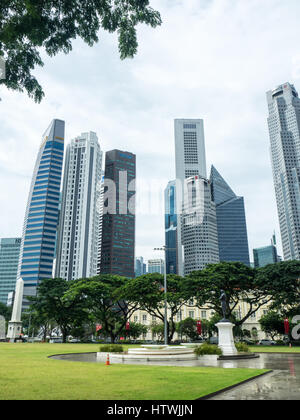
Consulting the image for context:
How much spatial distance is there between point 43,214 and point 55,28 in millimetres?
177024

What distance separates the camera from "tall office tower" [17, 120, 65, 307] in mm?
170125

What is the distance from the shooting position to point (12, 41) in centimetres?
938

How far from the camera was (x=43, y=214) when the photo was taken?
584 feet

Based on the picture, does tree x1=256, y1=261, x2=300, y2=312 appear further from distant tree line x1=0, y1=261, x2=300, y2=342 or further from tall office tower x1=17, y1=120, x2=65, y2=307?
tall office tower x1=17, y1=120, x2=65, y2=307

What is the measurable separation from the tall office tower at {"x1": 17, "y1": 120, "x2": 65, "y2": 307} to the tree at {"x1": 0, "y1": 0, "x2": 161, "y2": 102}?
166 metres

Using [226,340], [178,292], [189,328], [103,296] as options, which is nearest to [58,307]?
[103,296]

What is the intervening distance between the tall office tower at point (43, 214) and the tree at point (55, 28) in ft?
545

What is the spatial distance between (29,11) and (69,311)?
58237 mm

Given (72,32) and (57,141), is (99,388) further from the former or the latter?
(57,141)

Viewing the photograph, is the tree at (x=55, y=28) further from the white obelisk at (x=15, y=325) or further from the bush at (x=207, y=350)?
the white obelisk at (x=15, y=325)

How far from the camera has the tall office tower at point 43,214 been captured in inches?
6698

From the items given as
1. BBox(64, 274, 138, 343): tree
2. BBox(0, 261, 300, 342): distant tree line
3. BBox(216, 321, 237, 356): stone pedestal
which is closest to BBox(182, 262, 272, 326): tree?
BBox(0, 261, 300, 342): distant tree line

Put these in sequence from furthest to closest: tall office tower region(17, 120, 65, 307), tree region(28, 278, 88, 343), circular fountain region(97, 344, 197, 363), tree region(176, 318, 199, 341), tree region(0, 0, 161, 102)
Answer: tall office tower region(17, 120, 65, 307) → tree region(176, 318, 199, 341) → tree region(28, 278, 88, 343) → circular fountain region(97, 344, 197, 363) → tree region(0, 0, 161, 102)
